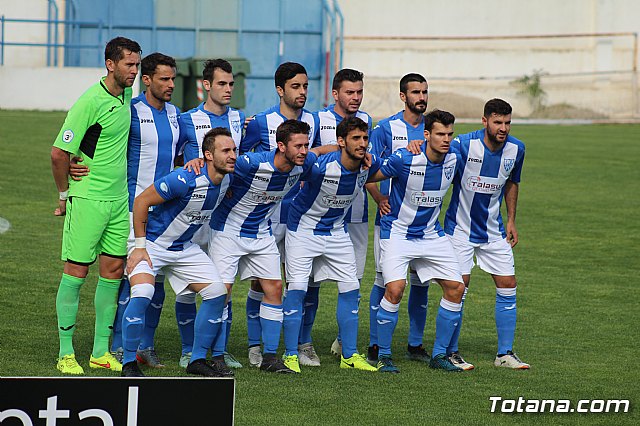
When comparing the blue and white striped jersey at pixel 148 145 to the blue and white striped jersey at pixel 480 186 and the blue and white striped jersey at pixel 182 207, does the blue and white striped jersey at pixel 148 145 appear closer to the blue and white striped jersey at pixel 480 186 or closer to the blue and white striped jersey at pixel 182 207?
the blue and white striped jersey at pixel 182 207

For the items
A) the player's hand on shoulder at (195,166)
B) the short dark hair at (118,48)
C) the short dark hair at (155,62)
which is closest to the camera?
the short dark hair at (118,48)

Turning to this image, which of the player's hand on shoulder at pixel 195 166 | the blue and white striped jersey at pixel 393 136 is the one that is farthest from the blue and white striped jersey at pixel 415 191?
the player's hand on shoulder at pixel 195 166

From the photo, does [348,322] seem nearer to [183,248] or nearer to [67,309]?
[183,248]

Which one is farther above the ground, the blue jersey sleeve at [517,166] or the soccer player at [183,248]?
the blue jersey sleeve at [517,166]

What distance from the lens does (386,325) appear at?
301 inches

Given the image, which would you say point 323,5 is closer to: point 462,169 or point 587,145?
point 587,145

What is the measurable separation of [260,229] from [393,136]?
4.48 ft

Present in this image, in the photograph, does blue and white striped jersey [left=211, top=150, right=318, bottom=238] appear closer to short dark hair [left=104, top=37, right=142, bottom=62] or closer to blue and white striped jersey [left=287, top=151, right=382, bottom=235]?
blue and white striped jersey [left=287, top=151, right=382, bottom=235]

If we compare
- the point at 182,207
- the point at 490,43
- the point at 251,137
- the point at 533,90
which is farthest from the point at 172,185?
the point at 490,43

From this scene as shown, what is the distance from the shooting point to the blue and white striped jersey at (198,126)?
304 inches

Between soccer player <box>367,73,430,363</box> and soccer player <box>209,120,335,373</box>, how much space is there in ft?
2.80

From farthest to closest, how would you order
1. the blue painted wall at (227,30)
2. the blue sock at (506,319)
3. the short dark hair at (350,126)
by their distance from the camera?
the blue painted wall at (227,30), the blue sock at (506,319), the short dark hair at (350,126)

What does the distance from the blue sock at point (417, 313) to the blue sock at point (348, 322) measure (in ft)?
2.03

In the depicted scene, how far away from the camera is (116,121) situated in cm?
699
